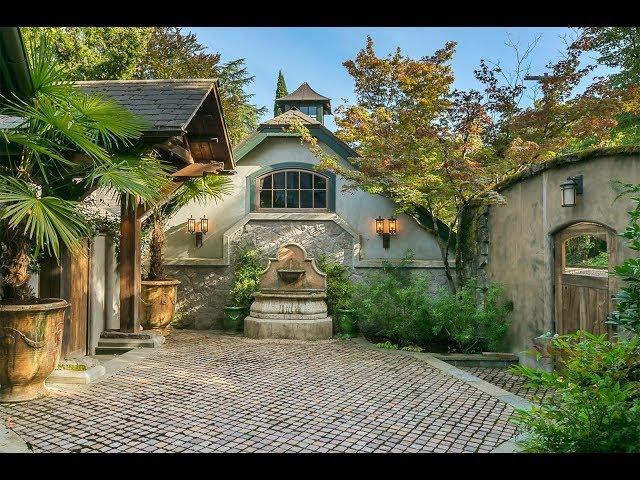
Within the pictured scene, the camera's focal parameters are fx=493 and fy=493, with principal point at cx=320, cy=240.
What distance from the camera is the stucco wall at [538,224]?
17.6 ft

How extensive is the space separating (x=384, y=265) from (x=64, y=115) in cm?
709

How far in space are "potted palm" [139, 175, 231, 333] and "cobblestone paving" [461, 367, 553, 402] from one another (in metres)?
5.31

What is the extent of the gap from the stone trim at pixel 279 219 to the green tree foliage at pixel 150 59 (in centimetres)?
593

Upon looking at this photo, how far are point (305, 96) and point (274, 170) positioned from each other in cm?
441

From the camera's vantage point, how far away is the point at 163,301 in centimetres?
894

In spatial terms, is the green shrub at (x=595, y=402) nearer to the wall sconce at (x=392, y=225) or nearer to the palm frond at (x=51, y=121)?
the palm frond at (x=51, y=121)

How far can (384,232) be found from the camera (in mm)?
10508

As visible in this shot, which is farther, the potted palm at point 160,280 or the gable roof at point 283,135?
the gable roof at point 283,135

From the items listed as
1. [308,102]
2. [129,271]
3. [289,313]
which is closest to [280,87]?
[308,102]

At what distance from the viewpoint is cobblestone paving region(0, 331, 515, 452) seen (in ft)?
12.2

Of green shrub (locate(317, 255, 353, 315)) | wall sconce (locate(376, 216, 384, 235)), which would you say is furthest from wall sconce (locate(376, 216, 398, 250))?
green shrub (locate(317, 255, 353, 315))

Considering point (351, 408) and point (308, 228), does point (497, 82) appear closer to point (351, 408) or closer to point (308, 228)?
point (308, 228)

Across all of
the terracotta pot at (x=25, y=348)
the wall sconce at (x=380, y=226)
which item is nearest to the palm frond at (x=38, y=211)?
the terracotta pot at (x=25, y=348)
